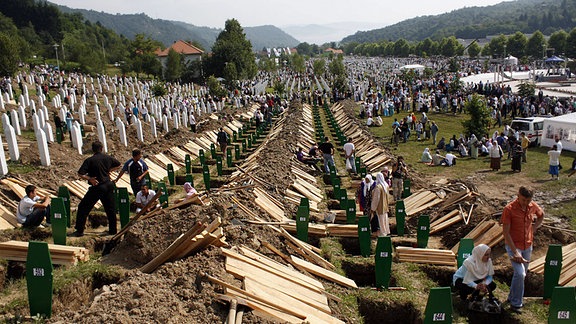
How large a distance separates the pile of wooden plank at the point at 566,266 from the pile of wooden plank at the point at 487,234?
3.05ft

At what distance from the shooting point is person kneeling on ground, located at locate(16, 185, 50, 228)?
10758 millimetres

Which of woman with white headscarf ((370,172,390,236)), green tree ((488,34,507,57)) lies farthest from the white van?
green tree ((488,34,507,57))

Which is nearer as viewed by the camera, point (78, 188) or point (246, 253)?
point (246, 253)

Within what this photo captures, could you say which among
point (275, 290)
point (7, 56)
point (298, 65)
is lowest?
point (275, 290)

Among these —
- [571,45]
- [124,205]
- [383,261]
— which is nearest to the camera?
[383,261]

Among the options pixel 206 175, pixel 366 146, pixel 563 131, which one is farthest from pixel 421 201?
pixel 563 131

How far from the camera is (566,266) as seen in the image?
32.2ft

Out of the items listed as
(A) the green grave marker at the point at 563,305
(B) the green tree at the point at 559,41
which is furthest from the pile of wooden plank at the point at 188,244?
(B) the green tree at the point at 559,41

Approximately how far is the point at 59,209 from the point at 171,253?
10.7 ft

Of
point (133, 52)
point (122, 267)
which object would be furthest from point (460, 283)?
point (133, 52)

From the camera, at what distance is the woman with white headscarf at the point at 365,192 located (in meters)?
13.1

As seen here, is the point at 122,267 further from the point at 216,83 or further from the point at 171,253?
the point at 216,83

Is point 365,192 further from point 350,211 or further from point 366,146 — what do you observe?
point 366,146

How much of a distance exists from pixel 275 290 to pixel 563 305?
436 centimetres
